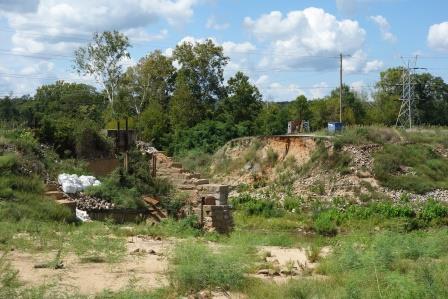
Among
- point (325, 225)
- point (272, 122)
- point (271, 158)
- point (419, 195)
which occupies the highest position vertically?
point (272, 122)

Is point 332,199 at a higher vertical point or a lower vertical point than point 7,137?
lower

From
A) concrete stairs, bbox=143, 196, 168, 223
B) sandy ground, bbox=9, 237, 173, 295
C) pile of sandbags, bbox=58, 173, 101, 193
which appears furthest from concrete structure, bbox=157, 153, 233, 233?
sandy ground, bbox=9, 237, 173, 295

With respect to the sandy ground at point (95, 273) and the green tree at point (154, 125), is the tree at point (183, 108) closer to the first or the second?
the green tree at point (154, 125)

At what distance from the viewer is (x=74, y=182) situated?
752 inches

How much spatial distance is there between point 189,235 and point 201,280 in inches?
249

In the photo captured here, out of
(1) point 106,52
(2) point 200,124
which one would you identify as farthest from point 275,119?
(1) point 106,52

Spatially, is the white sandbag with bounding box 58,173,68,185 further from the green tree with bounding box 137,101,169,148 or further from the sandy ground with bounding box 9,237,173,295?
the green tree with bounding box 137,101,169,148

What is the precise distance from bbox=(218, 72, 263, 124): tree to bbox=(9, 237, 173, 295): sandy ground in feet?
146

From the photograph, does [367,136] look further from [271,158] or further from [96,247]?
[96,247]

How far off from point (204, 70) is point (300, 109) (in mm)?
10318

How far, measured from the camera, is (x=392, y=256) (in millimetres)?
10484

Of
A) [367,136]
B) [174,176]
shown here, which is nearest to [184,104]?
[367,136]

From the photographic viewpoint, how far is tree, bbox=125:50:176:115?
61.7 meters

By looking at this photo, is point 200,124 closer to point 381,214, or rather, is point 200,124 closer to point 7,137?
point 381,214
